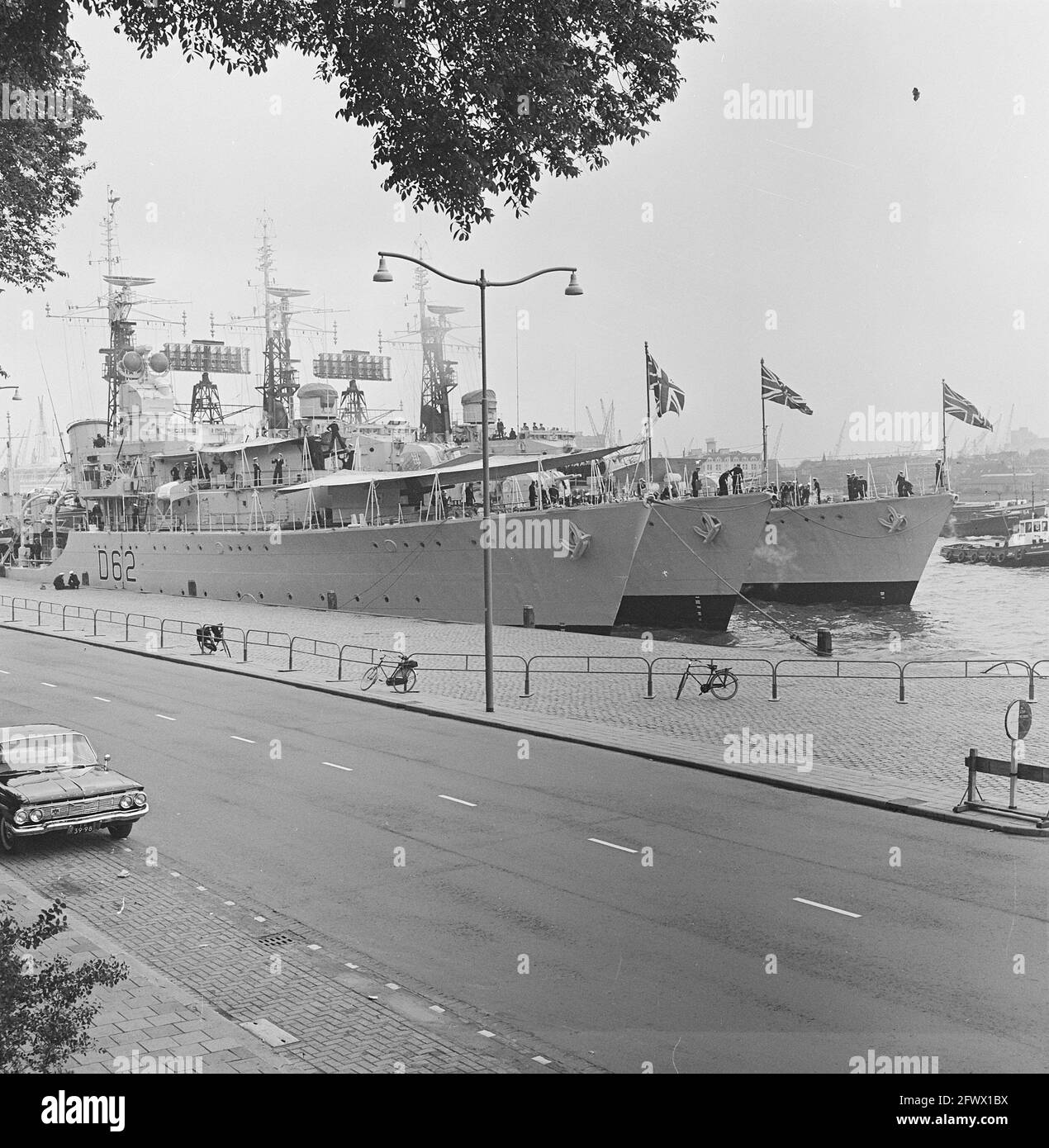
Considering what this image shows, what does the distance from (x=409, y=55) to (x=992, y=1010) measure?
919cm

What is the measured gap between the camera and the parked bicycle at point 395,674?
24.3 m

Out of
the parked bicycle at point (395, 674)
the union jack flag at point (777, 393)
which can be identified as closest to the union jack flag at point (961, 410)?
the union jack flag at point (777, 393)

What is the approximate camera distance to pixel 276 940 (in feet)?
32.8

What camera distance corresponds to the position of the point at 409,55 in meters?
9.95

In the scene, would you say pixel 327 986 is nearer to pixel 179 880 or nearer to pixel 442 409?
pixel 179 880

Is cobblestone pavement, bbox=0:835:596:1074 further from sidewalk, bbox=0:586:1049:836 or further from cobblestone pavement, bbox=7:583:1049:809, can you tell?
cobblestone pavement, bbox=7:583:1049:809

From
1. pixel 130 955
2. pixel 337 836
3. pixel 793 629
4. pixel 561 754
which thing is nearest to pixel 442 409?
pixel 793 629

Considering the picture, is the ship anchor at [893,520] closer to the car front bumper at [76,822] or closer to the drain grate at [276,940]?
the car front bumper at [76,822]

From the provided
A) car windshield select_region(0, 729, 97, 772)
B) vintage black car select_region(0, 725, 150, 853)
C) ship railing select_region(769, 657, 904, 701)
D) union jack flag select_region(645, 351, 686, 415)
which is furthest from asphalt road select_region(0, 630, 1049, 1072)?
union jack flag select_region(645, 351, 686, 415)

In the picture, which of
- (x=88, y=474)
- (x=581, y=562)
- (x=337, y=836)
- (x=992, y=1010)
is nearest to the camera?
(x=992, y=1010)

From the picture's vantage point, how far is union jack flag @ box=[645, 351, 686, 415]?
3431 cm

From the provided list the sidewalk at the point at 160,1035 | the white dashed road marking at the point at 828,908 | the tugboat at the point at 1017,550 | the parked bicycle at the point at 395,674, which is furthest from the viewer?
the tugboat at the point at 1017,550

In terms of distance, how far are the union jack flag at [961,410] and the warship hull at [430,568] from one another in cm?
1263
